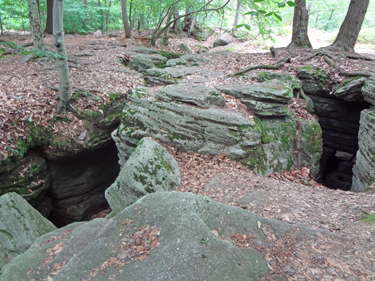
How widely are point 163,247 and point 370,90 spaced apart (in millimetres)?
8290

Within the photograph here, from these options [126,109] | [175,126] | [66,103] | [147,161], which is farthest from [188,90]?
[66,103]

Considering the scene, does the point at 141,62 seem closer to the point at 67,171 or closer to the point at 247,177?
the point at 67,171

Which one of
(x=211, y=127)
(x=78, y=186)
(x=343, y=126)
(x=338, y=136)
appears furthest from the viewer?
(x=338, y=136)

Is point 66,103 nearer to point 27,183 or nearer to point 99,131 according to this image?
point 99,131

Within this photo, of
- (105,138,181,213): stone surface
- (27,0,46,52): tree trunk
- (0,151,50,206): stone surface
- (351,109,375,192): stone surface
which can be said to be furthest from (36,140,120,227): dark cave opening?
(351,109,375,192): stone surface

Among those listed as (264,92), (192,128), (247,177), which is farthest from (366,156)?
(192,128)

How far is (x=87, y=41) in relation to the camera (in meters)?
15.1

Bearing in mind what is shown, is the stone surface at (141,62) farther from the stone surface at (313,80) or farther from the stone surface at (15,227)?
the stone surface at (15,227)

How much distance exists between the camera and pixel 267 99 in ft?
25.4

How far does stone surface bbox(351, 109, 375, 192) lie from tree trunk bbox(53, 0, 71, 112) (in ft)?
30.4

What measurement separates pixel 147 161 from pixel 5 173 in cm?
447

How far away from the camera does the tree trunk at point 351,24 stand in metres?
10.0

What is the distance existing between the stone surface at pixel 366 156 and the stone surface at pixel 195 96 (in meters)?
4.69

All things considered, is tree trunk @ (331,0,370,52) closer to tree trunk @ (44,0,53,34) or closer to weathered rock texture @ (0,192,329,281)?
weathered rock texture @ (0,192,329,281)
